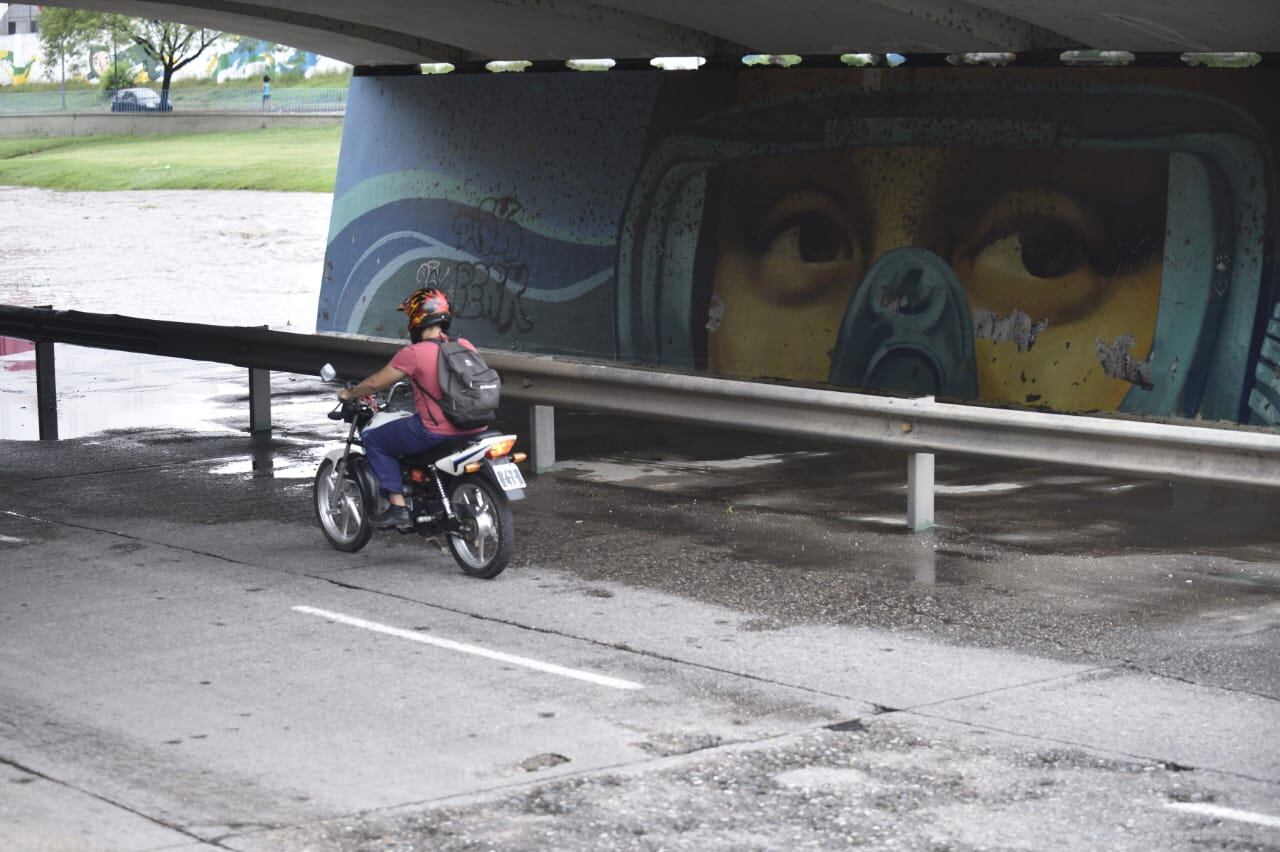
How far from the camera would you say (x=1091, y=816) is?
20.4 feet

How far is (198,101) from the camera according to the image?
3561 inches

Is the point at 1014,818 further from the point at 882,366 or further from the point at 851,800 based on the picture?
the point at 882,366

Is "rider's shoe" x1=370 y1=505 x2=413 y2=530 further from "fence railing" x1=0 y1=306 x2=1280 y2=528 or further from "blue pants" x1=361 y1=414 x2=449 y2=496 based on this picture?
"fence railing" x1=0 y1=306 x2=1280 y2=528

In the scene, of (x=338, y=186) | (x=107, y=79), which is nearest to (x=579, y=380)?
(x=338, y=186)

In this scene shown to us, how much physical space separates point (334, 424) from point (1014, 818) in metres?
11.3

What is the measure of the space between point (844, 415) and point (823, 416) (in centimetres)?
16

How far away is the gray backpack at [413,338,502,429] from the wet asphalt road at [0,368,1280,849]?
2.88 ft

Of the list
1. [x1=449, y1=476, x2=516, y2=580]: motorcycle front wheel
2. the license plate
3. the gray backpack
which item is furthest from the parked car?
the license plate

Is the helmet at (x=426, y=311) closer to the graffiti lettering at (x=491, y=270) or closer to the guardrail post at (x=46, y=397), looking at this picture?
the guardrail post at (x=46, y=397)

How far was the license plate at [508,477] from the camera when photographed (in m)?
10.1

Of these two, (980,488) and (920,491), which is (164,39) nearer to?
(980,488)

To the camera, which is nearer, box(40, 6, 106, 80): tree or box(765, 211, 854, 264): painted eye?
box(765, 211, 854, 264): painted eye

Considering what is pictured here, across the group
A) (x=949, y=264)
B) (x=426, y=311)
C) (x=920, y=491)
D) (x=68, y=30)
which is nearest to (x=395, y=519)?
(x=426, y=311)

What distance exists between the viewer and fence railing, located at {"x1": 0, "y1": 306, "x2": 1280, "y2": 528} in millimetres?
10398
